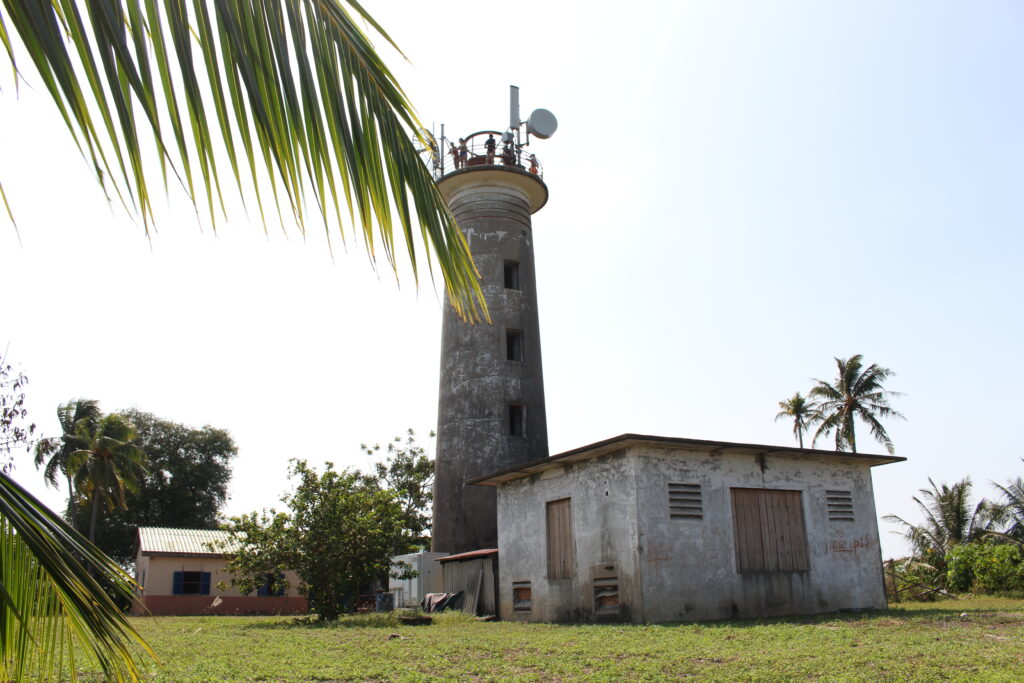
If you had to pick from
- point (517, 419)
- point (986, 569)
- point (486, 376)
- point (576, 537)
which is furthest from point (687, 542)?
point (986, 569)

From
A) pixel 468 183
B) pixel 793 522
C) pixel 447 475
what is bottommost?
pixel 793 522

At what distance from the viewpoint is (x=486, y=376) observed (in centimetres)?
2302

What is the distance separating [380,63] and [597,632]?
12.3 meters

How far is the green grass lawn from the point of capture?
8.23m

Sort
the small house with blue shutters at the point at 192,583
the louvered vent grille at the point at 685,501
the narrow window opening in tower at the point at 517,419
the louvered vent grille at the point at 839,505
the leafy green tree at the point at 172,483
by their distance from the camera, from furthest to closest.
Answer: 1. the leafy green tree at the point at 172,483
2. the small house with blue shutters at the point at 192,583
3. the narrow window opening in tower at the point at 517,419
4. the louvered vent grille at the point at 839,505
5. the louvered vent grille at the point at 685,501

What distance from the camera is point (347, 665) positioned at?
9289mm

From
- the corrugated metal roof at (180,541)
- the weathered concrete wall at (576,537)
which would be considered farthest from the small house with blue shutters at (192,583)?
the weathered concrete wall at (576,537)

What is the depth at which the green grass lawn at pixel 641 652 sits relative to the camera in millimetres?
8226

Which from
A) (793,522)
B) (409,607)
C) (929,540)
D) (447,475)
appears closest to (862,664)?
(793,522)

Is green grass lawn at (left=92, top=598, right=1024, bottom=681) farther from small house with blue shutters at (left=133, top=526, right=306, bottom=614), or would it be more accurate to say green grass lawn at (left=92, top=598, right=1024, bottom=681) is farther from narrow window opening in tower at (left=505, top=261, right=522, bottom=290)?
small house with blue shutters at (left=133, top=526, right=306, bottom=614)

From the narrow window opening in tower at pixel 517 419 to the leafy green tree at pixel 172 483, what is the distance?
85.0 feet

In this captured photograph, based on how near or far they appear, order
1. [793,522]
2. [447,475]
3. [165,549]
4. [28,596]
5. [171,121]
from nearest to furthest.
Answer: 1. [171,121]
2. [28,596]
3. [793,522]
4. [447,475]
5. [165,549]

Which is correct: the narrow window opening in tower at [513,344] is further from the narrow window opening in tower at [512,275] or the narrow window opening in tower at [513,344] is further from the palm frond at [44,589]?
the palm frond at [44,589]

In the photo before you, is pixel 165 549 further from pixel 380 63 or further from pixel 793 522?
pixel 380 63
